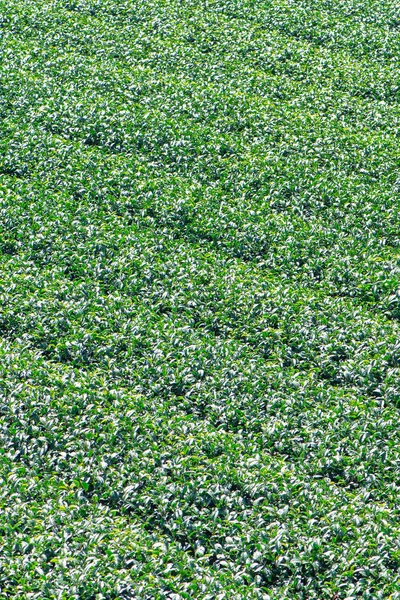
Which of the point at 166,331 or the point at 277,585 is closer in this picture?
the point at 277,585

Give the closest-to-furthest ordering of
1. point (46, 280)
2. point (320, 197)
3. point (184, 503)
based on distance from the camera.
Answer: point (184, 503), point (46, 280), point (320, 197)

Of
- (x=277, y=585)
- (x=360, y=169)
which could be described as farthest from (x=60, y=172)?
(x=277, y=585)

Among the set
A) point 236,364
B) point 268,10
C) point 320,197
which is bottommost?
point 236,364

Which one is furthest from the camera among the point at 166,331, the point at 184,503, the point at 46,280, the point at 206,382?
the point at 46,280

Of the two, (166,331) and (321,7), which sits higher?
(321,7)

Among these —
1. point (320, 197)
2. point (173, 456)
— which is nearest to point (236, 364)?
point (173, 456)

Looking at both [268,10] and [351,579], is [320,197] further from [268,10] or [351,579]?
[268,10]
